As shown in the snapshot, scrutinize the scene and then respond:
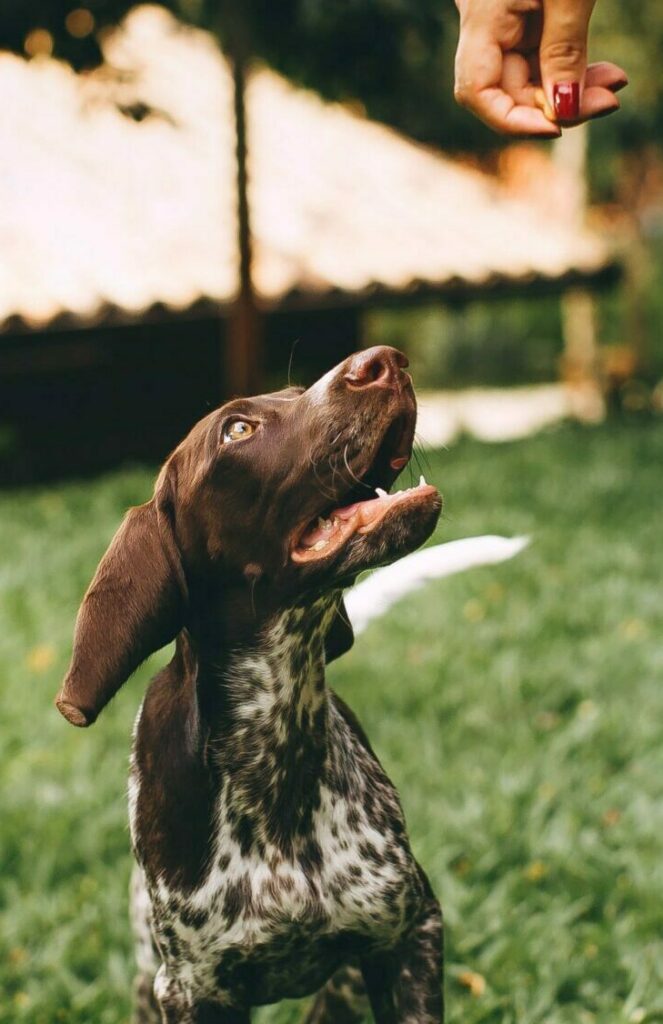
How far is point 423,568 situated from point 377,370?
2.01 feet

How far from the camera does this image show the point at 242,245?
8.21 meters

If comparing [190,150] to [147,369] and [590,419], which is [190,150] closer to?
[147,369]

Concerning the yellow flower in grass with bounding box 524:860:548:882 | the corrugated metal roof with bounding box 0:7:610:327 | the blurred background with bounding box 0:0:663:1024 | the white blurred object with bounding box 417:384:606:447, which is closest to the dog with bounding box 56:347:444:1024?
the blurred background with bounding box 0:0:663:1024

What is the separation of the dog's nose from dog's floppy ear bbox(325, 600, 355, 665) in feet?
1.83

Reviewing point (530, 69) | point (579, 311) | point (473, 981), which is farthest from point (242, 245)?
point (579, 311)

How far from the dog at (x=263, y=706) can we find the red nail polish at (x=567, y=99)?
18.6 inches

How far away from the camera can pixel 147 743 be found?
2404mm

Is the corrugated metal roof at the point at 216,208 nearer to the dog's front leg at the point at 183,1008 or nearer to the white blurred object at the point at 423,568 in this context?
the white blurred object at the point at 423,568

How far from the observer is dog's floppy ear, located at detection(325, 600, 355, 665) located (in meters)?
2.45

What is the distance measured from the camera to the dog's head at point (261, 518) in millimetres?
2014

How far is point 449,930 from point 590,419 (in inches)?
340

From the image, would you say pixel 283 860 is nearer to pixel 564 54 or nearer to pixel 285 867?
pixel 285 867

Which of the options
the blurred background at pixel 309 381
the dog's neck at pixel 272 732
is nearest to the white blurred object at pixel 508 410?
the blurred background at pixel 309 381

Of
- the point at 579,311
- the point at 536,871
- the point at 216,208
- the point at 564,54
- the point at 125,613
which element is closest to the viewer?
the point at 564,54
